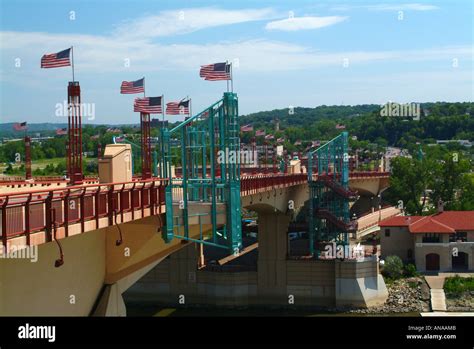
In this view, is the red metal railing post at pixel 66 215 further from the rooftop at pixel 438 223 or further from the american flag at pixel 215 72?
the rooftop at pixel 438 223

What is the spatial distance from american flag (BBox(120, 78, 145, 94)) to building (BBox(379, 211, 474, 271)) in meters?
25.3

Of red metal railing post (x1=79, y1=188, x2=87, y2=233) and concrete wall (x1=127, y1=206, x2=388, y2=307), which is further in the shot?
concrete wall (x1=127, y1=206, x2=388, y2=307)

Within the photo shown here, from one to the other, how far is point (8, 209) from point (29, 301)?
3152 millimetres

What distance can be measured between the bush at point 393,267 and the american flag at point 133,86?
24966 mm

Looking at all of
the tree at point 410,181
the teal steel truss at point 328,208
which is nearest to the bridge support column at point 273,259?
the teal steel truss at point 328,208

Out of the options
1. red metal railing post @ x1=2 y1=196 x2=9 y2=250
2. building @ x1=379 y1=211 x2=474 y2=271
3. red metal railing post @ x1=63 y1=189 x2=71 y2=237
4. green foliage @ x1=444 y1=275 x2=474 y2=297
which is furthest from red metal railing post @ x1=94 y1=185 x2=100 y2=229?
building @ x1=379 y1=211 x2=474 y2=271

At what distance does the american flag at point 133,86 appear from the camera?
2630 cm

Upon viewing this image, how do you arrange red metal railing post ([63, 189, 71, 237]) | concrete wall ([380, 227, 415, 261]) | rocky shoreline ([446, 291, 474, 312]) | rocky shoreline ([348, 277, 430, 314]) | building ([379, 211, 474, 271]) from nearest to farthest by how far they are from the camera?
red metal railing post ([63, 189, 71, 237])
rocky shoreline ([446, 291, 474, 312])
rocky shoreline ([348, 277, 430, 314])
building ([379, 211, 474, 271])
concrete wall ([380, 227, 415, 261])

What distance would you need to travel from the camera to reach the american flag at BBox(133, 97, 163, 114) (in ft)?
84.4

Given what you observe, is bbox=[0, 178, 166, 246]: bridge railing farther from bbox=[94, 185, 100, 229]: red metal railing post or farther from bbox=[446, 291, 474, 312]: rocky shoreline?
bbox=[446, 291, 474, 312]: rocky shoreline

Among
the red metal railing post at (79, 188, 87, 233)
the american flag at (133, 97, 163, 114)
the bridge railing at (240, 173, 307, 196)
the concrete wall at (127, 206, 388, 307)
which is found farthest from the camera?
the concrete wall at (127, 206, 388, 307)

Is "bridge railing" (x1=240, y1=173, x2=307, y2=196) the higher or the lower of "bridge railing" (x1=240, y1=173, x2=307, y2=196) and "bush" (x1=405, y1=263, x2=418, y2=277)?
the higher

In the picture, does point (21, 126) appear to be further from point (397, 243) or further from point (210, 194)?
point (397, 243)

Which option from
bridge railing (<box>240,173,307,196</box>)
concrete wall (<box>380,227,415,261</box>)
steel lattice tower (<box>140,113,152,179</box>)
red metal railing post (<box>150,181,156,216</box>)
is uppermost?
steel lattice tower (<box>140,113,152,179</box>)
